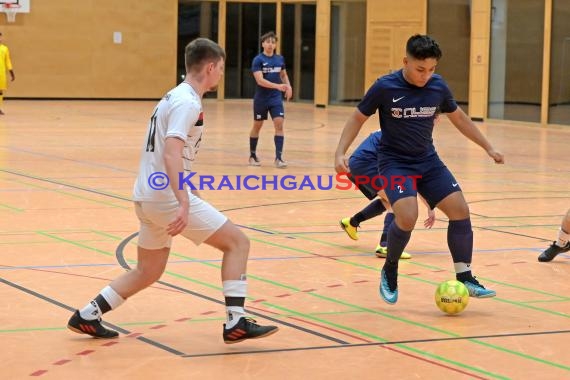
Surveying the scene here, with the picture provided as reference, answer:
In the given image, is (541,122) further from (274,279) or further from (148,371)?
(148,371)

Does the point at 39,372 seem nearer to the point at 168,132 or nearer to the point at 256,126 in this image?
the point at 168,132

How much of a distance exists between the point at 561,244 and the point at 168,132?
432 cm

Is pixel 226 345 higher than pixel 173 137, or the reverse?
Result: pixel 173 137

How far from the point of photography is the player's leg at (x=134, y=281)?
19.7ft

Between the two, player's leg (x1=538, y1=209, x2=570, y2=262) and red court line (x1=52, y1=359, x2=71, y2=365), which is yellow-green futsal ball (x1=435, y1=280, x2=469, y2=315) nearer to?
player's leg (x1=538, y1=209, x2=570, y2=262)

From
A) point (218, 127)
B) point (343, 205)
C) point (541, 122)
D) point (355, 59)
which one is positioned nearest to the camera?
point (343, 205)

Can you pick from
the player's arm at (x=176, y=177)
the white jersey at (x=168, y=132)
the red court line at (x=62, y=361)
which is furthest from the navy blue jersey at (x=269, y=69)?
the red court line at (x=62, y=361)

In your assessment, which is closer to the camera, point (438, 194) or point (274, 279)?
point (438, 194)

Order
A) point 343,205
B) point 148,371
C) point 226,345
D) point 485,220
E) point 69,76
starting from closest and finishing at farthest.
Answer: point 148,371, point 226,345, point 485,220, point 343,205, point 69,76

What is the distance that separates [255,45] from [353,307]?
3186 cm

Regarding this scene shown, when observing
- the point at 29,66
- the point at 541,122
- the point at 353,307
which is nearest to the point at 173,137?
the point at 353,307

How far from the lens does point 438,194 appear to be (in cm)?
716

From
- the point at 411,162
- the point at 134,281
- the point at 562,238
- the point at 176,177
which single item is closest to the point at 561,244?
the point at 562,238

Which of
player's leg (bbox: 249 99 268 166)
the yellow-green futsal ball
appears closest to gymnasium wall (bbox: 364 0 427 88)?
player's leg (bbox: 249 99 268 166)
